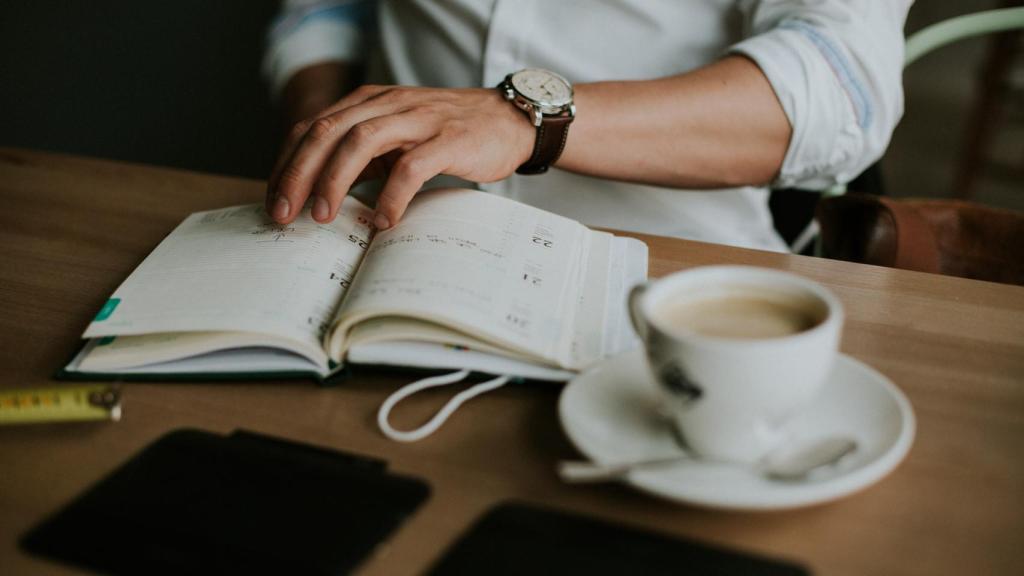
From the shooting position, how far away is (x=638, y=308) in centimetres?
49

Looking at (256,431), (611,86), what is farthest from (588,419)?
(611,86)

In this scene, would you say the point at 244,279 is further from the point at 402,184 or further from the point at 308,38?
Answer: the point at 308,38

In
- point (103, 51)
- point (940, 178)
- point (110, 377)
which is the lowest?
point (940, 178)

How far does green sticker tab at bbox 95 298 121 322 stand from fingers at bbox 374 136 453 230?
203mm

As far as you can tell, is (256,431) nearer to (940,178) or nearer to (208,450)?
(208,450)

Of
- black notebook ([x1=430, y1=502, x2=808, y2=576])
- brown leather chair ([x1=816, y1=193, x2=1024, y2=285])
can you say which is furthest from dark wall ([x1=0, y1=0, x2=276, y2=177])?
black notebook ([x1=430, y1=502, x2=808, y2=576])

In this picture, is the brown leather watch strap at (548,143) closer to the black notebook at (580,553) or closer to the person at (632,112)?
the person at (632,112)

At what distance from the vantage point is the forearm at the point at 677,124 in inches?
35.8

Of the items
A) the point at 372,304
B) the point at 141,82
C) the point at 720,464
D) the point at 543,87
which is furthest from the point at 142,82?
the point at 720,464

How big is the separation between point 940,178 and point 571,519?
2622 mm

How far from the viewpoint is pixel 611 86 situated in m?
0.92

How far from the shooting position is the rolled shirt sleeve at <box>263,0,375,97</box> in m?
1.32

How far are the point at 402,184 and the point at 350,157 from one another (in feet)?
0.15

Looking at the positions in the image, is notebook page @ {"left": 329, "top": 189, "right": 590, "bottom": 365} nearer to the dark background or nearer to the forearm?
the forearm
